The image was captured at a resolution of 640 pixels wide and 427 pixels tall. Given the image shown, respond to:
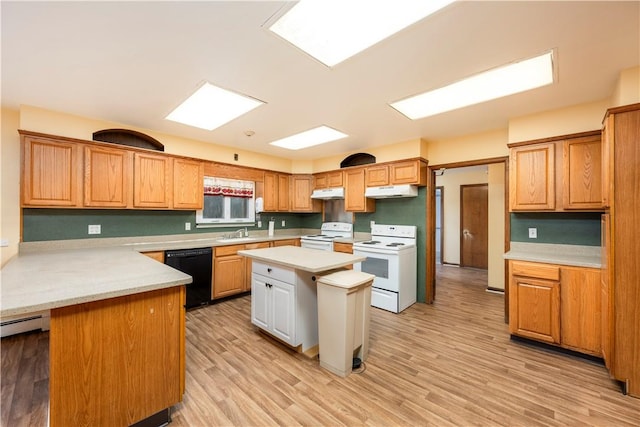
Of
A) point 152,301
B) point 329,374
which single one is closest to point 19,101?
point 152,301

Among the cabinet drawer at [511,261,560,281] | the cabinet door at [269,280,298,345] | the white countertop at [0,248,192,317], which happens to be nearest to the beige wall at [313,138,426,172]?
the cabinet drawer at [511,261,560,281]

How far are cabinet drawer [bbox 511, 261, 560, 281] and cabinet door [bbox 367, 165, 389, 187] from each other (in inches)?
81.6

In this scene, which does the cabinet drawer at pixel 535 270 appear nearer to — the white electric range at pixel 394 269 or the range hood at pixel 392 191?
the white electric range at pixel 394 269

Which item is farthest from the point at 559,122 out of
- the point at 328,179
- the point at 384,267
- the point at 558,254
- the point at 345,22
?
the point at 328,179

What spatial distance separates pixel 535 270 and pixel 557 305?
1.20ft

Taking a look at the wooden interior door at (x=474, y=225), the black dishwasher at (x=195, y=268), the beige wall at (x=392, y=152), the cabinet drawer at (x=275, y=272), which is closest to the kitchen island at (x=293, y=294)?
the cabinet drawer at (x=275, y=272)

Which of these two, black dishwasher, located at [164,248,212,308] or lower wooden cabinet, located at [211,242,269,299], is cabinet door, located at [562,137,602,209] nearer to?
lower wooden cabinet, located at [211,242,269,299]

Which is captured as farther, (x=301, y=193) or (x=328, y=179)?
(x=301, y=193)

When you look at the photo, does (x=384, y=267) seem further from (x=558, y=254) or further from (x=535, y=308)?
(x=558, y=254)

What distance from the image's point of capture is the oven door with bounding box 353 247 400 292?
3.63 metres

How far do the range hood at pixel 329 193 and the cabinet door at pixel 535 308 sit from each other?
2.90 metres

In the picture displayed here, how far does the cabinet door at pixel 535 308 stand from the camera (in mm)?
2561

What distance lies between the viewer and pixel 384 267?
3.76 m

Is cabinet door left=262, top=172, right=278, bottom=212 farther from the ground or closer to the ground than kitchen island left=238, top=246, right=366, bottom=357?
farther from the ground
